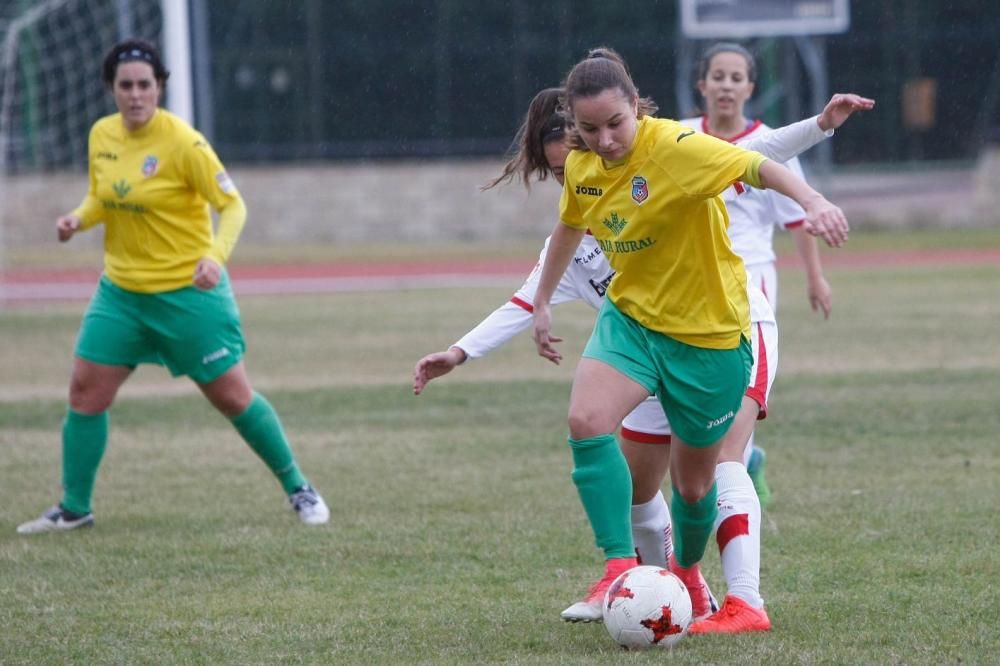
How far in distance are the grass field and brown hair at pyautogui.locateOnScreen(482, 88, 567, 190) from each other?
147 cm

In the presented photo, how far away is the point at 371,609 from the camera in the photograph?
5156 mm

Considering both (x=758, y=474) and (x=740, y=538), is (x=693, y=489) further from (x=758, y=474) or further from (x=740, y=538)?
(x=758, y=474)

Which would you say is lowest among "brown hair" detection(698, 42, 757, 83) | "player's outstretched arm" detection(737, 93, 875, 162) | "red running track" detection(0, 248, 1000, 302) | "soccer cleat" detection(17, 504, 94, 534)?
"red running track" detection(0, 248, 1000, 302)

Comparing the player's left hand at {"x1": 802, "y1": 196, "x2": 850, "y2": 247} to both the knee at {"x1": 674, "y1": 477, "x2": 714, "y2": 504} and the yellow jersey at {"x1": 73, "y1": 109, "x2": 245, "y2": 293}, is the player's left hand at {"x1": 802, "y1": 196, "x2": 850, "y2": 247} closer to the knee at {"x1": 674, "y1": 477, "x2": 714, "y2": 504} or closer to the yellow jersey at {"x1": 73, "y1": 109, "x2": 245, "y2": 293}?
the knee at {"x1": 674, "y1": 477, "x2": 714, "y2": 504}

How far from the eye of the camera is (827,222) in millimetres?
3838

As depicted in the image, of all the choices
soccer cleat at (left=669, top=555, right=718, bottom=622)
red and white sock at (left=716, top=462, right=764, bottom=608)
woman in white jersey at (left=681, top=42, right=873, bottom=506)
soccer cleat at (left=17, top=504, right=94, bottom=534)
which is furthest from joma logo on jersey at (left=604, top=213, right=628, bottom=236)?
soccer cleat at (left=17, top=504, right=94, bottom=534)

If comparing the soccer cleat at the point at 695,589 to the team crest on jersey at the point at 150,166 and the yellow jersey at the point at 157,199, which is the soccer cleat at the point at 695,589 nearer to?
the yellow jersey at the point at 157,199

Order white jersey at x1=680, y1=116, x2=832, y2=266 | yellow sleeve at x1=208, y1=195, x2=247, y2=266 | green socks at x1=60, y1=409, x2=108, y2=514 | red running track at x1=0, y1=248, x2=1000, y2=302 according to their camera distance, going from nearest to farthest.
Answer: white jersey at x1=680, y1=116, x2=832, y2=266
yellow sleeve at x1=208, y1=195, x2=247, y2=266
green socks at x1=60, y1=409, x2=108, y2=514
red running track at x1=0, y1=248, x2=1000, y2=302

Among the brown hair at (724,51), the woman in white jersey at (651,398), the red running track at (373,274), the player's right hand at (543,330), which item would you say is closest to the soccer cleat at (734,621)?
the woman in white jersey at (651,398)

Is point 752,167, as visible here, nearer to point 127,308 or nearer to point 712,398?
point 712,398

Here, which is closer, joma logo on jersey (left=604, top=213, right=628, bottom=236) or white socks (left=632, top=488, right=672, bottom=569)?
joma logo on jersey (left=604, top=213, right=628, bottom=236)

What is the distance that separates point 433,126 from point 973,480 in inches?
867

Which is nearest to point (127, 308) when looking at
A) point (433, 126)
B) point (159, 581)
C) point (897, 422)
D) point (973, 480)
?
point (159, 581)

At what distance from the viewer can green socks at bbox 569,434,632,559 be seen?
4.42 metres
